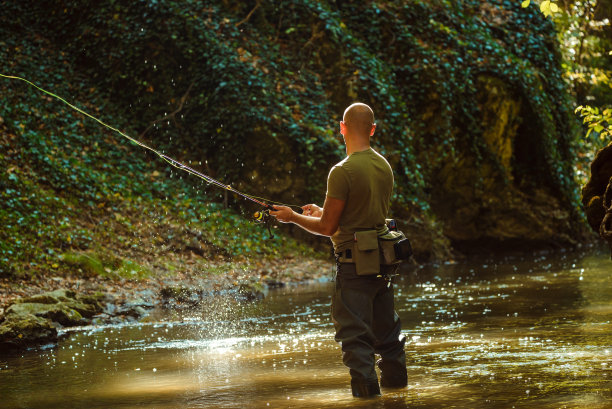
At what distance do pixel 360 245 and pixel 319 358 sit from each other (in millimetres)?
1869

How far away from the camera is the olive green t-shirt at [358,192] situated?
205 inches

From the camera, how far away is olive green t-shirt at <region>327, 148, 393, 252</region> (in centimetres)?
520

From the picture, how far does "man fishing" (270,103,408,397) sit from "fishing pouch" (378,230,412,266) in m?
0.07

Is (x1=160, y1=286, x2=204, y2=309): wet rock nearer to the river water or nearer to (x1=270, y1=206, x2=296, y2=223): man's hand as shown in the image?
the river water

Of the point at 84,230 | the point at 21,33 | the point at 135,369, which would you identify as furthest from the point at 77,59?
the point at 135,369

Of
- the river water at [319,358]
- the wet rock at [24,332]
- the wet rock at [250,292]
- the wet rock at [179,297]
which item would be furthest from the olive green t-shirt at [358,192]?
the wet rock at [250,292]

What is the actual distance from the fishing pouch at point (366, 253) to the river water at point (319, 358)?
0.89m

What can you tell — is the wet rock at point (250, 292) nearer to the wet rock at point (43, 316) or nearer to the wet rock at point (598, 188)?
the wet rock at point (43, 316)

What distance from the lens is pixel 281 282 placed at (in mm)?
13977

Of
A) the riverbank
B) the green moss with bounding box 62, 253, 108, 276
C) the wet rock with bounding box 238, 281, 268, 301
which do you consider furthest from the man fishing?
the green moss with bounding box 62, 253, 108, 276

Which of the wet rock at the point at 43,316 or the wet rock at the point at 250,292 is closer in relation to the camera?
the wet rock at the point at 43,316

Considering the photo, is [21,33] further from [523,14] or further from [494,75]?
[523,14]

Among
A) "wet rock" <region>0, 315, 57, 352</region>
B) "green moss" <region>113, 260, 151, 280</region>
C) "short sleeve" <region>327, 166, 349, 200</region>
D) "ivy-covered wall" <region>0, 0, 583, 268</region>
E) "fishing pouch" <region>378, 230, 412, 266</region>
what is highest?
"ivy-covered wall" <region>0, 0, 583, 268</region>

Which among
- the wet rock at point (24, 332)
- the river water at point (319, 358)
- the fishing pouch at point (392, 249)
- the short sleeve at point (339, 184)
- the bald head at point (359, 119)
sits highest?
the bald head at point (359, 119)
